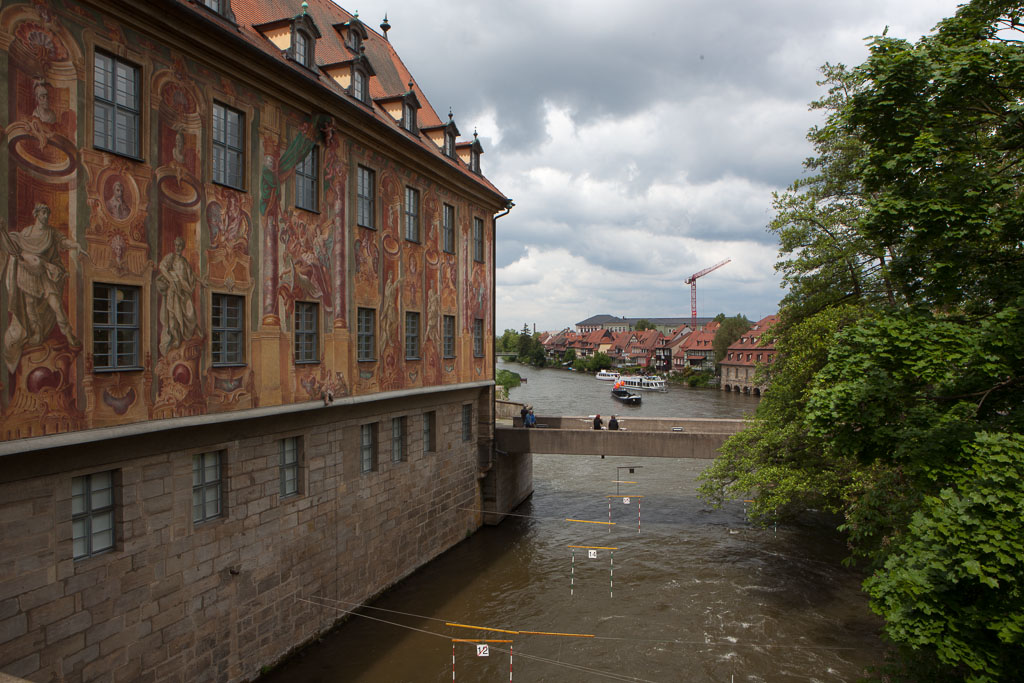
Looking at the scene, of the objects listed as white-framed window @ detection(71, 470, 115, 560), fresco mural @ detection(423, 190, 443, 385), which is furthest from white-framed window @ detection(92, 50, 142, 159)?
fresco mural @ detection(423, 190, 443, 385)

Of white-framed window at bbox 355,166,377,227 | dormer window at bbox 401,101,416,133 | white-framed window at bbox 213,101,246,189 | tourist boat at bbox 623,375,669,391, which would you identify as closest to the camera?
white-framed window at bbox 213,101,246,189

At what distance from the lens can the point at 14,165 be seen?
7867 millimetres

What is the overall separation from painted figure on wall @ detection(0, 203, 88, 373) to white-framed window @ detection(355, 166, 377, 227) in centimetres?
693

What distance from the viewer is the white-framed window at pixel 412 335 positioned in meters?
16.9

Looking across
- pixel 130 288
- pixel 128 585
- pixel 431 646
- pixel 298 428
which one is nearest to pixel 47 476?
pixel 128 585

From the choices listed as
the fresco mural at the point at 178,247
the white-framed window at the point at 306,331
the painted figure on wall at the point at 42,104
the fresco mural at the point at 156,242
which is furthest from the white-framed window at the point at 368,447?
the painted figure on wall at the point at 42,104

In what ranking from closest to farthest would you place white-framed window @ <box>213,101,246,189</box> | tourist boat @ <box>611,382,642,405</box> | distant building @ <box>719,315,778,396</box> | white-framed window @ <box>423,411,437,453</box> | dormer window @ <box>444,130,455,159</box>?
1. white-framed window @ <box>213,101,246,189</box>
2. white-framed window @ <box>423,411,437,453</box>
3. dormer window @ <box>444,130,455,159</box>
4. tourist boat @ <box>611,382,642,405</box>
5. distant building @ <box>719,315,778,396</box>

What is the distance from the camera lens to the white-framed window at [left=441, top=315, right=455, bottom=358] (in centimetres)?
1886

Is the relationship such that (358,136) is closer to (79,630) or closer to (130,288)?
(130,288)

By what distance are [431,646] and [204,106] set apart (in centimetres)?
1125

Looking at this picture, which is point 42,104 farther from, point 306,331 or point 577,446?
point 577,446

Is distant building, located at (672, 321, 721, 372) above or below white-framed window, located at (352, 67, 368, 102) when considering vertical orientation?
below

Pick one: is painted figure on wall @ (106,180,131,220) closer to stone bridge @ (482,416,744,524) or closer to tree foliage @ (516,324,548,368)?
stone bridge @ (482,416,744,524)

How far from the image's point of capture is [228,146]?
36.8 ft
